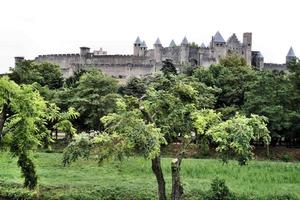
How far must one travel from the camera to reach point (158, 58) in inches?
4198

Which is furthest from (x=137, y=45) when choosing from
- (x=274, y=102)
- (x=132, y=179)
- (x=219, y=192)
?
(x=219, y=192)

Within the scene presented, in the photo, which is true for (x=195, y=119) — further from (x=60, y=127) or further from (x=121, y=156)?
(x=60, y=127)

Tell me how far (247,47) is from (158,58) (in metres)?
17.4

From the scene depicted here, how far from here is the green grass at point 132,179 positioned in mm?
25359

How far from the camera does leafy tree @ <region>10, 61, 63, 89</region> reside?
60938mm

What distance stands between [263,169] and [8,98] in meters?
17.0

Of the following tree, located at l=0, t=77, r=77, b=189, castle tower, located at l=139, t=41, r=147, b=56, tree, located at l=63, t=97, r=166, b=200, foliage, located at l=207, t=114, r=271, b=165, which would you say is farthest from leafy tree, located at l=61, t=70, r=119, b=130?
castle tower, located at l=139, t=41, r=147, b=56

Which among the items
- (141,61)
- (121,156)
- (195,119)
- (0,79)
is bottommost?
(121,156)

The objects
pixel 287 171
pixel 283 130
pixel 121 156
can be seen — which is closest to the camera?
pixel 121 156

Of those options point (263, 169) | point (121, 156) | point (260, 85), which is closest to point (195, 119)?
point (121, 156)

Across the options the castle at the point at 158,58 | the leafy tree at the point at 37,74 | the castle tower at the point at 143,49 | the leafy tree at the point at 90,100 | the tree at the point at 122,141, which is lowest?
the tree at the point at 122,141

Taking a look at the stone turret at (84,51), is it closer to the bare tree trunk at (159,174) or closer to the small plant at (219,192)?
the small plant at (219,192)

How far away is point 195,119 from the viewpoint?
21.9 meters

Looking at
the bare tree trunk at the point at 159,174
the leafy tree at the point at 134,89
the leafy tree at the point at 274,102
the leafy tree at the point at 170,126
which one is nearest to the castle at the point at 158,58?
the leafy tree at the point at 134,89
